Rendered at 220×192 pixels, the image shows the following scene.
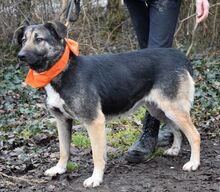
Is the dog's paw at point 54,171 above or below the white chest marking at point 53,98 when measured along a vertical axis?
below

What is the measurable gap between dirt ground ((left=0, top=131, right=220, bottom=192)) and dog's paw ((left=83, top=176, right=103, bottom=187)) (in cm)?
5

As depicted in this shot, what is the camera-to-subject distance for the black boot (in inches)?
210

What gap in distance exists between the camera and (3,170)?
5.27 metres

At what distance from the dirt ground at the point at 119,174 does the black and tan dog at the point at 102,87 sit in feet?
0.50

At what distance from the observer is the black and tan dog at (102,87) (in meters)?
4.69

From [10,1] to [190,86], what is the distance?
624 centimetres

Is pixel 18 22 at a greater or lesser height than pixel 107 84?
lesser

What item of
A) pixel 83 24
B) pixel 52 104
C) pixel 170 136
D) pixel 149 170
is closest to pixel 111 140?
pixel 170 136

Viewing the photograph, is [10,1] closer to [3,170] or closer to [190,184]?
[3,170]

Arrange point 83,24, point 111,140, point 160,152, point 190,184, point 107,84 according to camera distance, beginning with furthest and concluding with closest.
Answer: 1. point 83,24
2. point 111,140
3. point 160,152
4. point 107,84
5. point 190,184

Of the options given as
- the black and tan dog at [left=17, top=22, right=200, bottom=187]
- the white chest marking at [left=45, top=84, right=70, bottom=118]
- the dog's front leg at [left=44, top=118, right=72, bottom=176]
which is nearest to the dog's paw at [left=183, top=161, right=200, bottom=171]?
the black and tan dog at [left=17, top=22, right=200, bottom=187]

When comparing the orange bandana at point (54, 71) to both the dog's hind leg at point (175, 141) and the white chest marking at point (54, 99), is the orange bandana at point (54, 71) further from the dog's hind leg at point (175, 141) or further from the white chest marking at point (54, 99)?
the dog's hind leg at point (175, 141)

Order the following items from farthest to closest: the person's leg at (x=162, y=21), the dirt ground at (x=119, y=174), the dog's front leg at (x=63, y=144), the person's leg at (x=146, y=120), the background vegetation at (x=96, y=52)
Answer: the background vegetation at (x=96, y=52) → the person's leg at (x=146, y=120) → the person's leg at (x=162, y=21) → the dog's front leg at (x=63, y=144) → the dirt ground at (x=119, y=174)

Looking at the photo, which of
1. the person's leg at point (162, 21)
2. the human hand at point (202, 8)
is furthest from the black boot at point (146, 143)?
the human hand at point (202, 8)
